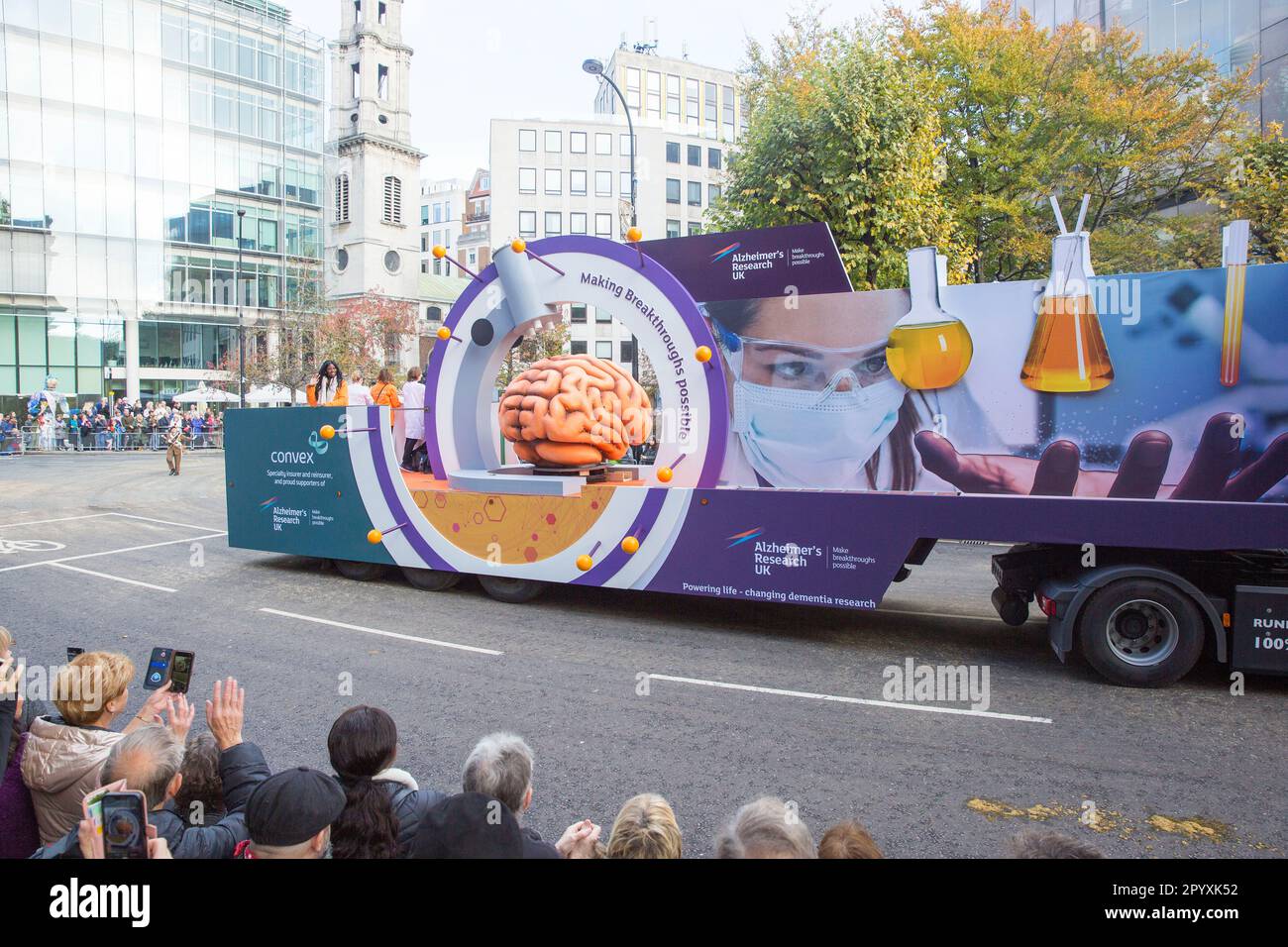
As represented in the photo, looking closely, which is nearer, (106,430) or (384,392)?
(384,392)

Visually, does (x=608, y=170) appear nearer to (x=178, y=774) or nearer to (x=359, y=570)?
(x=359, y=570)

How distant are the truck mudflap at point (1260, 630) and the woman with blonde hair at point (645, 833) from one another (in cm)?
555

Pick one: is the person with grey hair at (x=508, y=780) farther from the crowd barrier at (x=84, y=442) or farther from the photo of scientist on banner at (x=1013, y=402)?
the crowd barrier at (x=84, y=442)

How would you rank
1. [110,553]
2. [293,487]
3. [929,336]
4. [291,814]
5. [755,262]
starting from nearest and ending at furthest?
[291,814], [929,336], [755,262], [293,487], [110,553]

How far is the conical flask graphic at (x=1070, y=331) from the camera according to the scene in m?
7.62

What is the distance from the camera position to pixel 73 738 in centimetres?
352

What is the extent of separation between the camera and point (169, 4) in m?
47.2

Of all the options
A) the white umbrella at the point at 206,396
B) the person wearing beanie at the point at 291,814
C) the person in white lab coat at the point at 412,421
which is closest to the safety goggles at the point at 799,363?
the person in white lab coat at the point at 412,421

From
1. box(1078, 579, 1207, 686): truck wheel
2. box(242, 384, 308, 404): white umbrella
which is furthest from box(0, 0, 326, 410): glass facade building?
box(1078, 579, 1207, 686): truck wheel

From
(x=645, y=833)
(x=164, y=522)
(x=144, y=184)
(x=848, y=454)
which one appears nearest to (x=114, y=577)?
(x=164, y=522)

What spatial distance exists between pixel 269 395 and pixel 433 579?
40172 mm

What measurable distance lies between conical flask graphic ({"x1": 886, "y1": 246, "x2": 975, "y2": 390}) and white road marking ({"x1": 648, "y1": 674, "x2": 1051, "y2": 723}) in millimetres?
3743

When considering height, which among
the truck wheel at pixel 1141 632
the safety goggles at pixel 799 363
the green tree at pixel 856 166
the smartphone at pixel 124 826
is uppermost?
the green tree at pixel 856 166
